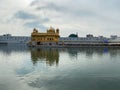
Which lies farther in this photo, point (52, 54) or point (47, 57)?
point (52, 54)

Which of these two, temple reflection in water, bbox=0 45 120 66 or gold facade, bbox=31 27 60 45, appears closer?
temple reflection in water, bbox=0 45 120 66

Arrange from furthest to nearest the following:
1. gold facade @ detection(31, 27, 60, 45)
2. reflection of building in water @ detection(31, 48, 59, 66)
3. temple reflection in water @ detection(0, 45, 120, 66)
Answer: gold facade @ detection(31, 27, 60, 45) < temple reflection in water @ detection(0, 45, 120, 66) < reflection of building in water @ detection(31, 48, 59, 66)

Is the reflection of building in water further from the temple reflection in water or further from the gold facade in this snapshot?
the gold facade

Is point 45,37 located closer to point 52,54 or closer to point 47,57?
point 52,54

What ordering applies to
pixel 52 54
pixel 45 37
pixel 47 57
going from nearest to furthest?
1. pixel 47 57
2. pixel 52 54
3. pixel 45 37

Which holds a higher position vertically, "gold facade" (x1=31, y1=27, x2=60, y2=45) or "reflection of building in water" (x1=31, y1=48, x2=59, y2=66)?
"gold facade" (x1=31, y1=27, x2=60, y2=45)

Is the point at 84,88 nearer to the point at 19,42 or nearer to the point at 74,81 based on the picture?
the point at 74,81

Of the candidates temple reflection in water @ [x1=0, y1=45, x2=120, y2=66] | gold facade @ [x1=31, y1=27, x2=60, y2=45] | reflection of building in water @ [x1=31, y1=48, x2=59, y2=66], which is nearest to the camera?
reflection of building in water @ [x1=31, y1=48, x2=59, y2=66]

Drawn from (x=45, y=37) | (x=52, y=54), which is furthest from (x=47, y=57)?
(x=45, y=37)

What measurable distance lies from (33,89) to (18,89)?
0.88 meters

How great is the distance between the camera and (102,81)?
43.8ft

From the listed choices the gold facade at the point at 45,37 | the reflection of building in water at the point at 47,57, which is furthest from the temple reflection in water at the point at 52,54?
the gold facade at the point at 45,37

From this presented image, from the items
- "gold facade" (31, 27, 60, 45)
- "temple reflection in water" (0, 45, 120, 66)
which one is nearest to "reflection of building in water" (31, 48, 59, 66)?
"temple reflection in water" (0, 45, 120, 66)

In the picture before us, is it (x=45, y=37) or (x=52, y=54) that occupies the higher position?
(x=45, y=37)
